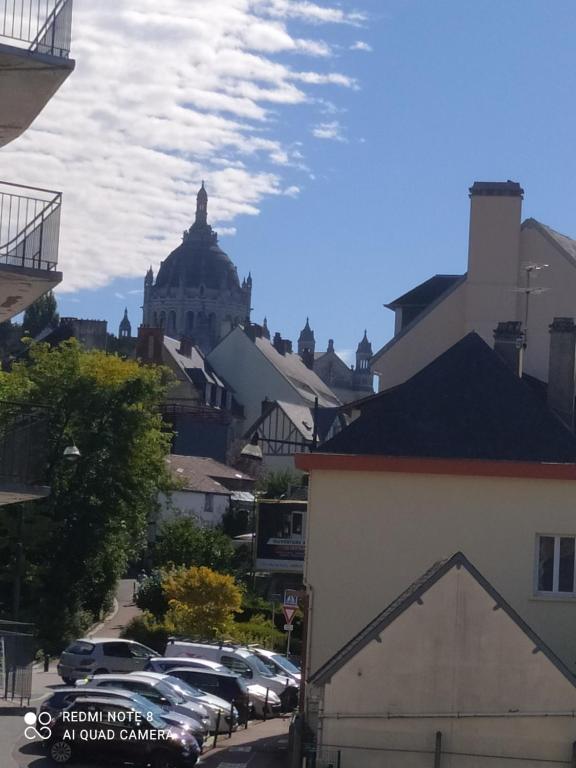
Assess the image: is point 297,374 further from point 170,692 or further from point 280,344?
point 170,692

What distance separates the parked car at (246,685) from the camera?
108ft

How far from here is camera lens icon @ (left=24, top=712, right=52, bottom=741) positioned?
2345cm

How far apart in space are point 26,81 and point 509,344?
16.8m

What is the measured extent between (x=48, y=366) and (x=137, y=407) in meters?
3.83

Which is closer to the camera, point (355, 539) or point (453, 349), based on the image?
point (355, 539)

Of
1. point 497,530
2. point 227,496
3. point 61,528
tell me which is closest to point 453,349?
point 497,530

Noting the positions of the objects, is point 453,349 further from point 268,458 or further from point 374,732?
point 268,458

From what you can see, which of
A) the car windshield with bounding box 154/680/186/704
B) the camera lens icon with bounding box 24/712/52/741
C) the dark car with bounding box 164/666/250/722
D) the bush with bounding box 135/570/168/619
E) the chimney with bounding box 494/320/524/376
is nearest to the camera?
the camera lens icon with bounding box 24/712/52/741

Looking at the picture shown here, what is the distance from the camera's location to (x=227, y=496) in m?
73.1

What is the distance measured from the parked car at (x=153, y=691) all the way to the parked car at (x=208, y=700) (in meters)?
0.65

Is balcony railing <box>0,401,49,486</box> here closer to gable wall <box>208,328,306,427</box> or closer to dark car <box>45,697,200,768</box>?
dark car <box>45,697,200,768</box>

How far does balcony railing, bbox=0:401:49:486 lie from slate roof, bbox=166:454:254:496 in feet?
153

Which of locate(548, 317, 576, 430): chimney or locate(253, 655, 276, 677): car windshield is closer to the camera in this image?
locate(548, 317, 576, 430): chimney

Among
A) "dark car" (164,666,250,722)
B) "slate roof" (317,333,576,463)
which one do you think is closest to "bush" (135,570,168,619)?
"dark car" (164,666,250,722)
